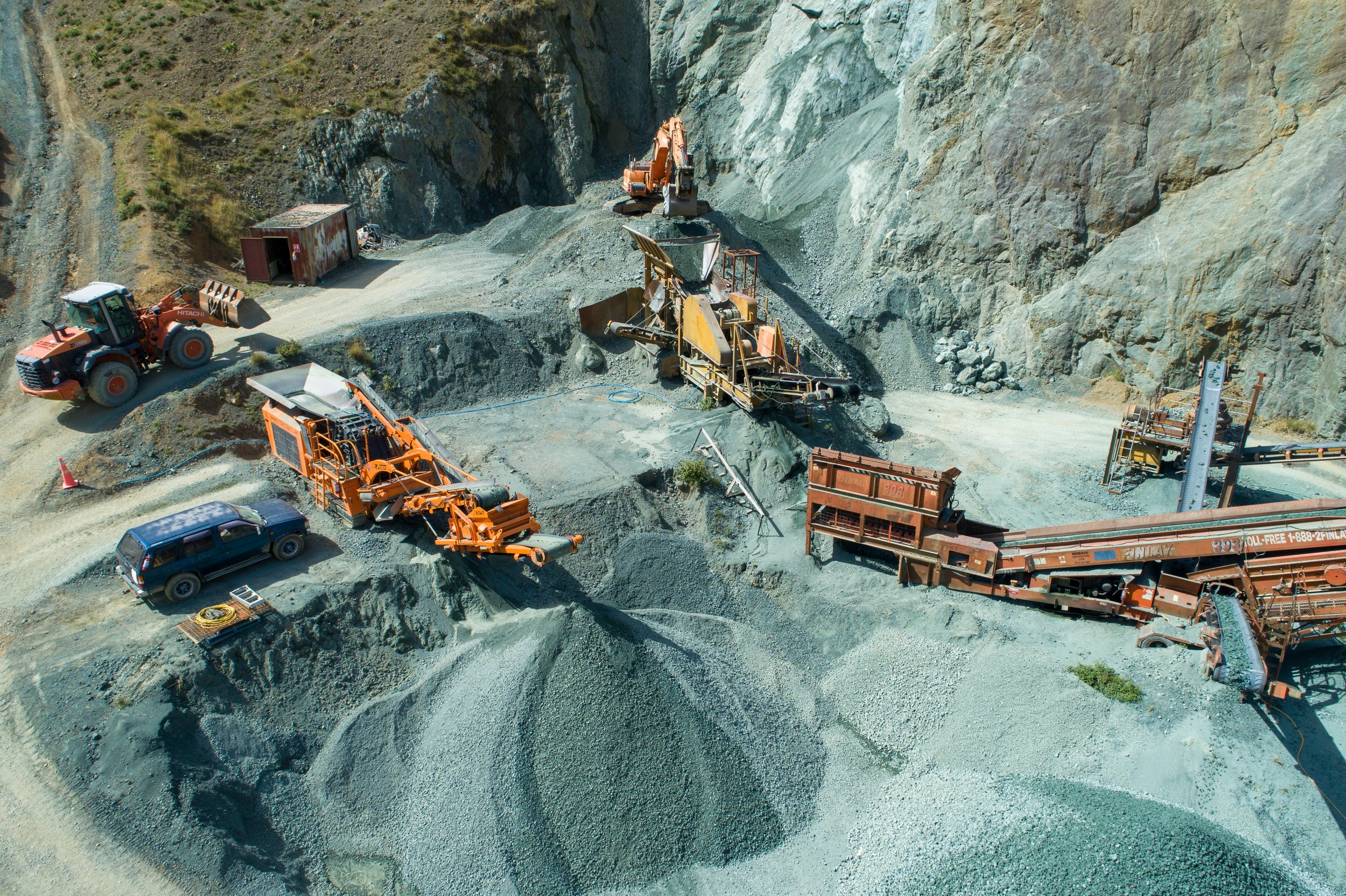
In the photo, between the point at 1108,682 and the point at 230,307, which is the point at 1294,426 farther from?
the point at 230,307

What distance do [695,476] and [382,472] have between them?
6.03 meters

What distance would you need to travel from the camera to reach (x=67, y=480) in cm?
1485

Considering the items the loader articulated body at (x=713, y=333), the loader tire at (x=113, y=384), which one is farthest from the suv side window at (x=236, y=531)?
the loader articulated body at (x=713, y=333)

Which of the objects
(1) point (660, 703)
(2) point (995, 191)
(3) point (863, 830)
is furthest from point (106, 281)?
(2) point (995, 191)

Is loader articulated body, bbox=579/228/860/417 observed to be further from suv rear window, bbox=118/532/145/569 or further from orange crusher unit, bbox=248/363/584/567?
suv rear window, bbox=118/532/145/569

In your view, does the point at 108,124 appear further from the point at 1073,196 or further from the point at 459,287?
the point at 1073,196

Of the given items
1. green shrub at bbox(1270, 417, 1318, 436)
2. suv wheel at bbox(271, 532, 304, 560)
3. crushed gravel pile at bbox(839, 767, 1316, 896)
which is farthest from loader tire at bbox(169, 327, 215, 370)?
green shrub at bbox(1270, 417, 1318, 436)

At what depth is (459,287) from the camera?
2436 centimetres

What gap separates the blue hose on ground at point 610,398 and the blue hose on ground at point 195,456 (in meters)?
3.55

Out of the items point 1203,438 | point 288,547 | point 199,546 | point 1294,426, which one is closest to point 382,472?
point 288,547

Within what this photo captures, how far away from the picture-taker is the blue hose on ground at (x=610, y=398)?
19500 mm

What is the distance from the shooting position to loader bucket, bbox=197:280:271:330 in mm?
18797

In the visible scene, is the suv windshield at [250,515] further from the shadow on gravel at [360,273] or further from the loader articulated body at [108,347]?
the shadow on gravel at [360,273]

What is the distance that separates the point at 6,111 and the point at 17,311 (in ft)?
34.1
